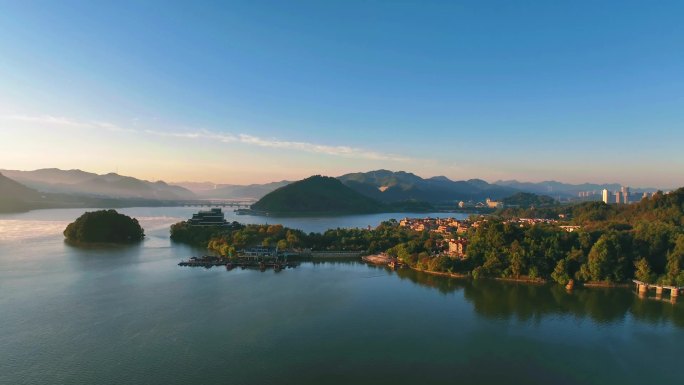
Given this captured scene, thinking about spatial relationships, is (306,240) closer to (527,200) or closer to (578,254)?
(578,254)

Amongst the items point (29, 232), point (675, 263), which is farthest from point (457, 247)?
point (29, 232)

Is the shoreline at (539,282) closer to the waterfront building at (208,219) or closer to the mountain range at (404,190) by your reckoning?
the waterfront building at (208,219)

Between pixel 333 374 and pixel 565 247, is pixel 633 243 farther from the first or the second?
pixel 333 374

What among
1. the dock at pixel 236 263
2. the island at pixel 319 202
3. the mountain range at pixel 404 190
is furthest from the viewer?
the mountain range at pixel 404 190

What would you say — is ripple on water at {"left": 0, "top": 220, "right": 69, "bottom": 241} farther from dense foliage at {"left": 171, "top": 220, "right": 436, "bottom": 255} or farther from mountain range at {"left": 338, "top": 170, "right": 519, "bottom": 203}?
mountain range at {"left": 338, "top": 170, "right": 519, "bottom": 203}

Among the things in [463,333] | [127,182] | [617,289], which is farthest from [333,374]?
[127,182]

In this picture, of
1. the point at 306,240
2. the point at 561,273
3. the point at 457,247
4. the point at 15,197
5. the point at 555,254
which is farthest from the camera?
the point at 15,197

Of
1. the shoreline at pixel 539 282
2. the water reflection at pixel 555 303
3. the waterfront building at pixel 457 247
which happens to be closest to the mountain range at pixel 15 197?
the waterfront building at pixel 457 247
